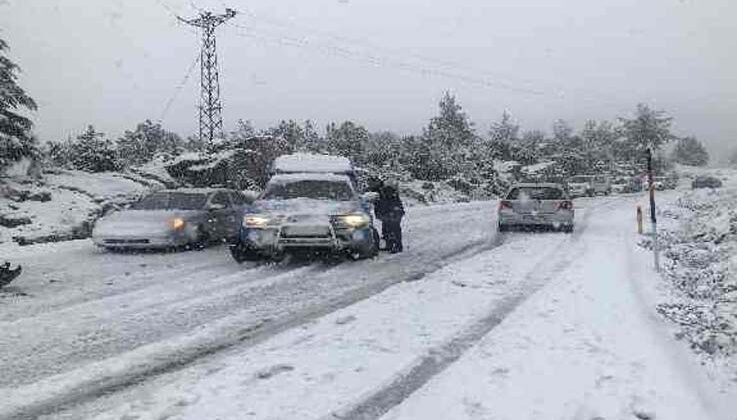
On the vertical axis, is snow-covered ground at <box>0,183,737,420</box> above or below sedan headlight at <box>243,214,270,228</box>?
below

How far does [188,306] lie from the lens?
876 centimetres

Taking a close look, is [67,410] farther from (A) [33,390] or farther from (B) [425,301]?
(B) [425,301]

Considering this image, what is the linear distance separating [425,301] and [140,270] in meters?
5.51

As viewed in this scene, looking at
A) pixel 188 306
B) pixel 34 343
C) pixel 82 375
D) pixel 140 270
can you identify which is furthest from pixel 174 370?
pixel 140 270

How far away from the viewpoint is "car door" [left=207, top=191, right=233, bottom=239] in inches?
649

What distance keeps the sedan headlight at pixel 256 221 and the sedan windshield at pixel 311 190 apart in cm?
90

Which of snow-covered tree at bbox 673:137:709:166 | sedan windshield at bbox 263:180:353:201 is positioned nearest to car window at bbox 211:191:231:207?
sedan windshield at bbox 263:180:353:201

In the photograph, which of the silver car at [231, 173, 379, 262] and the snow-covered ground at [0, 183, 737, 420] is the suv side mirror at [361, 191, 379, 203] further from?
the snow-covered ground at [0, 183, 737, 420]

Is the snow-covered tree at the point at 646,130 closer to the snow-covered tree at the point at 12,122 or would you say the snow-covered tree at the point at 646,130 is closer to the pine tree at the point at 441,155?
the pine tree at the point at 441,155

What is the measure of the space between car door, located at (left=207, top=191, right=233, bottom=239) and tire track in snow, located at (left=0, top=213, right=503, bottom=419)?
6.88m

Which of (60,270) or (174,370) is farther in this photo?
(60,270)

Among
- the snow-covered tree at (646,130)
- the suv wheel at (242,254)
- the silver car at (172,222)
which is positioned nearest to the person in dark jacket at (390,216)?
the silver car at (172,222)

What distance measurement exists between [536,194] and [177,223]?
1020 centimetres

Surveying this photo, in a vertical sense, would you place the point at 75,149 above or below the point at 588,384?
above
